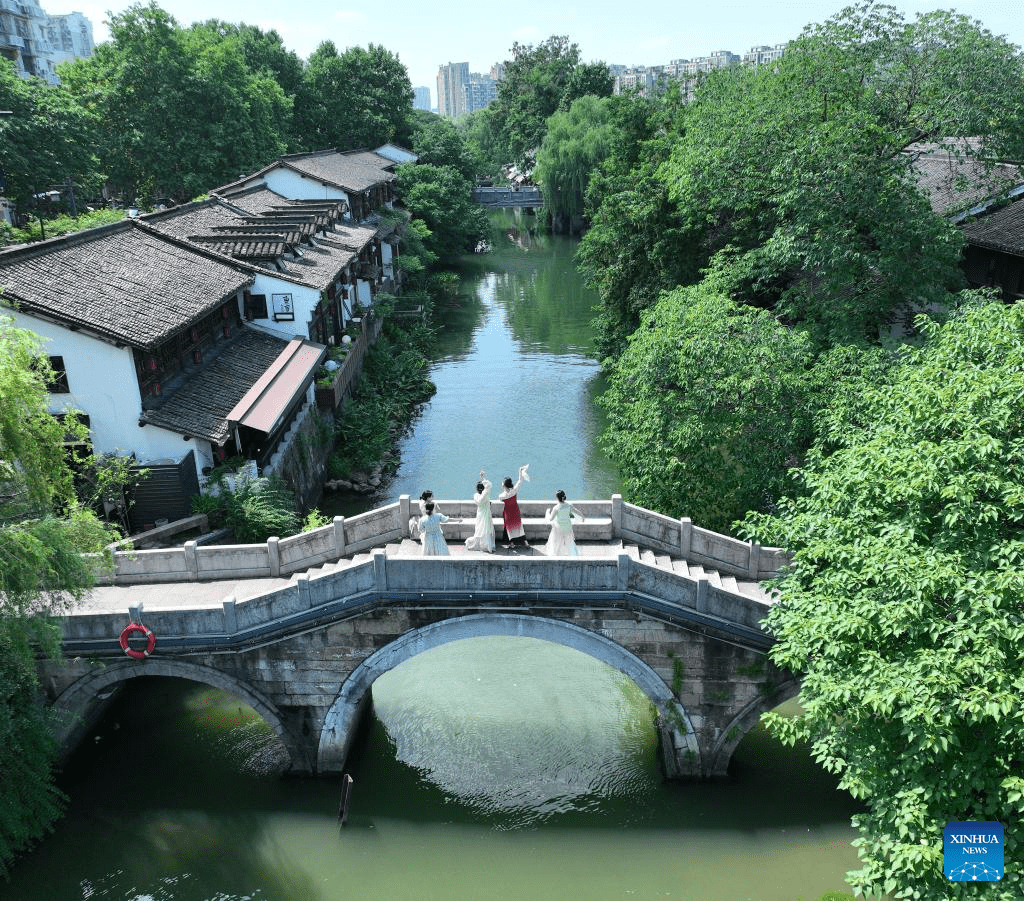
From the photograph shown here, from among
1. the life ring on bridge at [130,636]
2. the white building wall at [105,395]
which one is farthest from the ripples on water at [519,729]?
the white building wall at [105,395]

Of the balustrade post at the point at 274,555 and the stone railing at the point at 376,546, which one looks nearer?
the stone railing at the point at 376,546

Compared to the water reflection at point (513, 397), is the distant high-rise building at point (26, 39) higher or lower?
higher

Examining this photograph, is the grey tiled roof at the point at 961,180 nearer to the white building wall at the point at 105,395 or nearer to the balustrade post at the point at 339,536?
the balustrade post at the point at 339,536

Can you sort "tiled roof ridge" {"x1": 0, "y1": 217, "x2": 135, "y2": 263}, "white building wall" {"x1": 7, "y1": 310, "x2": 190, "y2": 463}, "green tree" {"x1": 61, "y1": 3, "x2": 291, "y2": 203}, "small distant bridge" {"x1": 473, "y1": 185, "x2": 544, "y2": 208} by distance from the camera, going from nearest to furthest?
"white building wall" {"x1": 7, "y1": 310, "x2": 190, "y2": 463} < "tiled roof ridge" {"x1": 0, "y1": 217, "x2": 135, "y2": 263} < "green tree" {"x1": 61, "y1": 3, "x2": 291, "y2": 203} < "small distant bridge" {"x1": 473, "y1": 185, "x2": 544, "y2": 208}

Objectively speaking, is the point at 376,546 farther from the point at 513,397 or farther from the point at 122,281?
the point at 513,397

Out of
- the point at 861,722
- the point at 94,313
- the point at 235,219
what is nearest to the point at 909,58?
the point at 861,722

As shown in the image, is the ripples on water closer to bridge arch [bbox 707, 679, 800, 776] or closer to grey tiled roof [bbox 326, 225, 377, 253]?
bridge arch [bbox 707, 679, 800, 776]

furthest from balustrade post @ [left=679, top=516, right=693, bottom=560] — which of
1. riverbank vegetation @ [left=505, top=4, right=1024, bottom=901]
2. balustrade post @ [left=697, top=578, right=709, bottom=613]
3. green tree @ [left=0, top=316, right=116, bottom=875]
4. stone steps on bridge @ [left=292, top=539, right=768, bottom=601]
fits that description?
green tree @ [left=0, top=316, right=116, bottom=875]
